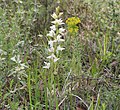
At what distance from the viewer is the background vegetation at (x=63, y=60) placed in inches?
89.9

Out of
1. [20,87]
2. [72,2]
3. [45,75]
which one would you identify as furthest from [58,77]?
[72,2]

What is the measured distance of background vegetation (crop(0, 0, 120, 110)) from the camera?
7.49 feet

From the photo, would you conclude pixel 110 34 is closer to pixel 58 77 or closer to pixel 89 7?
pixel 89 7

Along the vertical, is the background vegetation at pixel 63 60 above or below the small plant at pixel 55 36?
below

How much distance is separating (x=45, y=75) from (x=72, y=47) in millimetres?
568

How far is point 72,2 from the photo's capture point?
3.79 metres

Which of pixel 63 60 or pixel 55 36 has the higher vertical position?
pixel 55 36

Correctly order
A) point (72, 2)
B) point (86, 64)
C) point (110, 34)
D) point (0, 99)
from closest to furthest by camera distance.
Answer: point (0, 99) < point (86, 64) < point (110, 34) < point (72, 2)

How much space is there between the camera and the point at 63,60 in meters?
2.70

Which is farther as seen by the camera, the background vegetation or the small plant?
the background vegetation

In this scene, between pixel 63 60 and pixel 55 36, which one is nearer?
pixel 55 36

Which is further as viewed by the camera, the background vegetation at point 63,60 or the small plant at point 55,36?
the background vegetation at point 63,60

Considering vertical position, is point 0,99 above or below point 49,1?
below

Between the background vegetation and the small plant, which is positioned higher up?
the small plant
